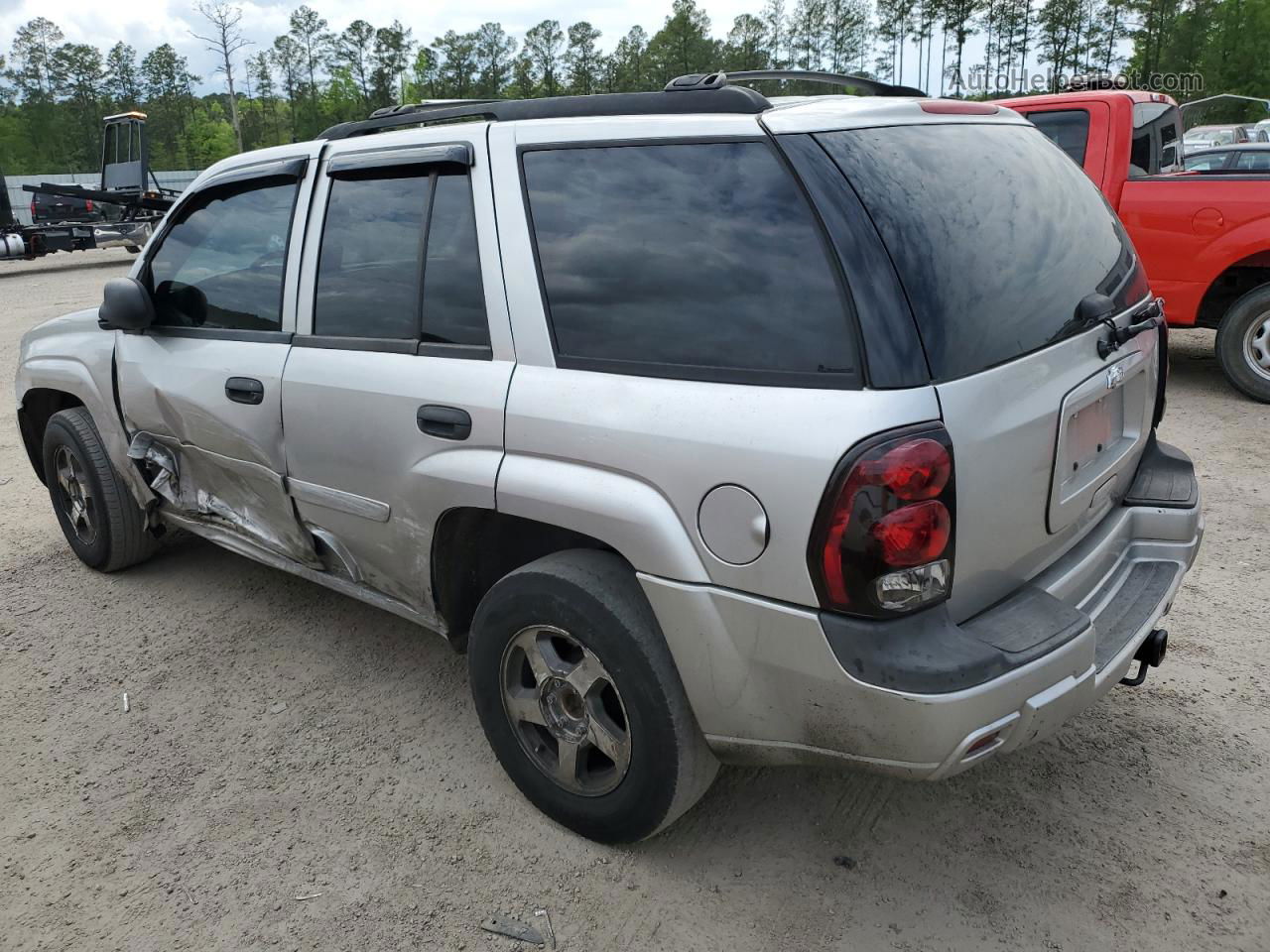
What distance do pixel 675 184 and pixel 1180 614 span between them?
2776mm

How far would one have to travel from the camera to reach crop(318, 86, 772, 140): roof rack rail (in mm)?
2270

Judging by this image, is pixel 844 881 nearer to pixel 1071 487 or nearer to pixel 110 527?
pixel 1071 487

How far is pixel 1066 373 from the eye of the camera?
2295 mm

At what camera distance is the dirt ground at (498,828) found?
2367 mm

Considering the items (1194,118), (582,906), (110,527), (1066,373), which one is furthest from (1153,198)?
(1194,118)

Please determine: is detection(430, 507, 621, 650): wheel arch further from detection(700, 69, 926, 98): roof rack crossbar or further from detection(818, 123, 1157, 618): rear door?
detection(700, 69, 926, 98): roof rack crossbar

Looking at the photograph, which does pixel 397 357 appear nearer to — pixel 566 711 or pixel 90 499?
pixel 566 711

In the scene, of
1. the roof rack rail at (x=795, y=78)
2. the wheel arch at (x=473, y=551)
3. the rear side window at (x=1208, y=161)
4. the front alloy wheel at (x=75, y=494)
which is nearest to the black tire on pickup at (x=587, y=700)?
the wheel arch at (x=473, y=551)

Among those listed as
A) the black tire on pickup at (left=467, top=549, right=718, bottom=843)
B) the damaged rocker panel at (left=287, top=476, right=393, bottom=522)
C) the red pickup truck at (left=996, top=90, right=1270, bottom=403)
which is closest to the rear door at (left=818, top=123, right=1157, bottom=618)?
the black tire on pickup at (left=467, top=549, right=718, bottom=843)

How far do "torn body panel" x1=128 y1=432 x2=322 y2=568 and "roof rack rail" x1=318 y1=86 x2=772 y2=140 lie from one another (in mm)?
1224

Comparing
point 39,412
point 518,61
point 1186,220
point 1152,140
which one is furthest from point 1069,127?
point 518,61

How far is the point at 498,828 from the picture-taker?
8.98 feet

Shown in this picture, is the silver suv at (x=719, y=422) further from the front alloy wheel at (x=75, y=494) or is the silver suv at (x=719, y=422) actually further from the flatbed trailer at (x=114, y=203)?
the flatbed trailer at (x=114, y=203)

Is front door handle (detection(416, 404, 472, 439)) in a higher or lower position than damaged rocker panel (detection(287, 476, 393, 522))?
higher
